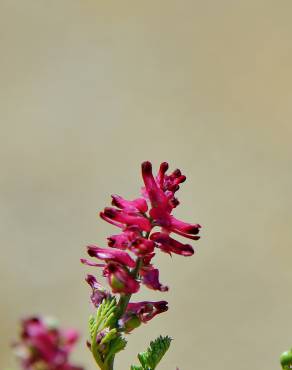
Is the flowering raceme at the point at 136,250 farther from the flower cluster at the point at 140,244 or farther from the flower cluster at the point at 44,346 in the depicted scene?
the flower cluster at the point at 44,346

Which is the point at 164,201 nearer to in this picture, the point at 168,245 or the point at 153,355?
the point at 168,245

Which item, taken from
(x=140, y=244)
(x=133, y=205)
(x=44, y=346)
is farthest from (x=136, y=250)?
(x=44, y=346)

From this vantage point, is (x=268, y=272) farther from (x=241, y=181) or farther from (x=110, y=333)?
(x=110, y=333)

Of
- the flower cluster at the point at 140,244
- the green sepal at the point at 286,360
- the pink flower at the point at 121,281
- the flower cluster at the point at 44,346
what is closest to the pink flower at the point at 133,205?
the flower cluster at the point at 140,244

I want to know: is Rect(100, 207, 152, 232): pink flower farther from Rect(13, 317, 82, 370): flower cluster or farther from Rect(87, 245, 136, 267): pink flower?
Rect(13, 317, 82, 370): flower cluster

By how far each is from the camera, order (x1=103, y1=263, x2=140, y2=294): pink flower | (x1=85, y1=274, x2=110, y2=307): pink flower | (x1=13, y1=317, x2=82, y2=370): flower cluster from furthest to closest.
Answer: (x1=85, y1=274, x2=110, y2=307): pink flower, (x1=103, y1=263, x2=140, y2=294): pink flower, (x1=13, y1=317, x2=82, y2=370): flower cluster

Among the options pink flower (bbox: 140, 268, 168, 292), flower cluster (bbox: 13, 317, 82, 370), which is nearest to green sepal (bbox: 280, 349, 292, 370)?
pink flower (bbox: 140, 268, 168, 292)
